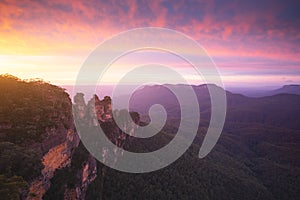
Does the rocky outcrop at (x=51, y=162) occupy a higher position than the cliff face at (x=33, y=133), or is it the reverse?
the cliff face at (x=33, y=133)

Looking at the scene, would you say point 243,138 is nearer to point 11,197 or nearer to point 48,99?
point 48,99

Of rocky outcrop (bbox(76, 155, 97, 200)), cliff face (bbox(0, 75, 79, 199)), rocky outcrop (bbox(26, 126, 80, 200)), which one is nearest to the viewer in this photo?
cliff face (bbox(0, 75, 79, 199))

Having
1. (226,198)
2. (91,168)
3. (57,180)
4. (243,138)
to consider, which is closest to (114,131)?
(91,168)

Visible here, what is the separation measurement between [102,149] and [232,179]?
42.2 m

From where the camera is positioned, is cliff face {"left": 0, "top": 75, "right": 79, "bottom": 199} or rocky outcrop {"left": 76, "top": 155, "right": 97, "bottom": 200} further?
rocky outcrop {"left": 76, "top": 155, "right": 97, "bottom": 200}

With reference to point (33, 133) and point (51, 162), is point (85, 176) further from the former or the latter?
point (33, 133)

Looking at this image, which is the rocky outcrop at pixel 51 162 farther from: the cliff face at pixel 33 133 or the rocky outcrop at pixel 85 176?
the rocky outcrop at pixel 85 176

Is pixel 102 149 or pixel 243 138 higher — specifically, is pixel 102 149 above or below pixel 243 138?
above

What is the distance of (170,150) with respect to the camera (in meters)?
68.7

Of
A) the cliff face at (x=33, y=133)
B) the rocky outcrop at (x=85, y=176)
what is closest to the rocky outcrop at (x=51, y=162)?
the cliff face at (x=33, y=133)

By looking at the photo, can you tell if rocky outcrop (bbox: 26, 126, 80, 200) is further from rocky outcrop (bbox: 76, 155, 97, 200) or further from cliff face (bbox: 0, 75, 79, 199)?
rocky outcrop (bbox: 76, 155, 97, 200)

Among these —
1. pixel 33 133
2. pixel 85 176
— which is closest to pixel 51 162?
pixel 33 133

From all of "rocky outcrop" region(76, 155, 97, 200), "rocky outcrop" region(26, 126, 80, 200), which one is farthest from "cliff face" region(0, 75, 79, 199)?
"rocky outcrop" region(76, 155, 97, 200)

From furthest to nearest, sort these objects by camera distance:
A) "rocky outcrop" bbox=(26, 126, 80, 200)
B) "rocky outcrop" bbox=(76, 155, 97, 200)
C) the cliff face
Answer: "rocky outcrop" bbox=(76, 155, 97, 200), "rocky outcrop" bbox=(26, 126, 80, 200), the cliff face
